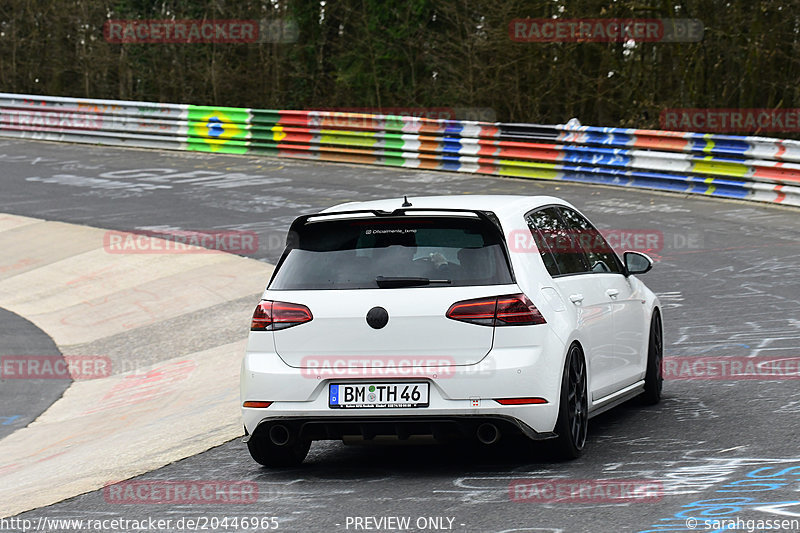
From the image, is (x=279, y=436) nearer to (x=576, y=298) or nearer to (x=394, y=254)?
(x=394, y=254)

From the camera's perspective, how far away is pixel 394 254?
281 inches

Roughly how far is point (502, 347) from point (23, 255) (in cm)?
1435

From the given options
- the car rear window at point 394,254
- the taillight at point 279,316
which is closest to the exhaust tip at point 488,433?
the car rear window at point 394,254

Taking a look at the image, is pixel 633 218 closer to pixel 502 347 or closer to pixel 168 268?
pixel 168 268

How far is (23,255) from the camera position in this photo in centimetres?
1967

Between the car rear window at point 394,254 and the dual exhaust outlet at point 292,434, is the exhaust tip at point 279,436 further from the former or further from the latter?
the car rear window at point 394,254

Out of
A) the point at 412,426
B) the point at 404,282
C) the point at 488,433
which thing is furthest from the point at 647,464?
A: the point at 404,282

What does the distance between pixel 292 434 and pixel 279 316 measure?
0.68 m

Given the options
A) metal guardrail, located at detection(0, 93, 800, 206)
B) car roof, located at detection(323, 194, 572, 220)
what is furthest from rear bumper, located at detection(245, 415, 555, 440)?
metal guardrail, located at detection(0, 93, 800, 206)

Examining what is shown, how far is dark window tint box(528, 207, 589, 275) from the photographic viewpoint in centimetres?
764

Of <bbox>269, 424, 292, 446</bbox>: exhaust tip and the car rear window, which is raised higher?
the car rear window

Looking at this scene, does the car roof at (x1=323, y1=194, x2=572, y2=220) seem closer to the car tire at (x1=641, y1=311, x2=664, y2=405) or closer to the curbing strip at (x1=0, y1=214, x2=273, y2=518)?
the car tire at (x1=641, y1=311, x2=664, y2=405)

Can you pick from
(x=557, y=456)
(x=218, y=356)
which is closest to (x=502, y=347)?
(x=557, y=456)

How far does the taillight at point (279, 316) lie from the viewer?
7066mm
